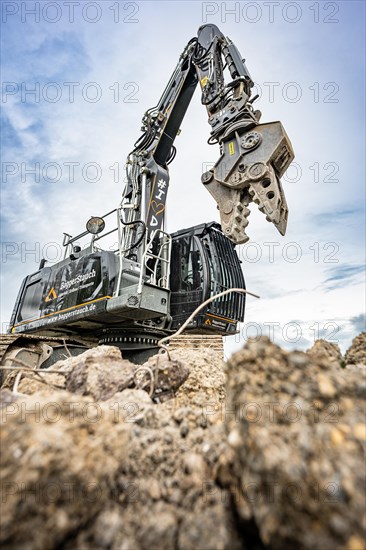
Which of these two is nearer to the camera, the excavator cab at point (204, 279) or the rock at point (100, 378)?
the rock at point (100, 378)

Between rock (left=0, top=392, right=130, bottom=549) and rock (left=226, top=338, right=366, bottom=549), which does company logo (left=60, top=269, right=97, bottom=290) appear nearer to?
rock (left=0, top=392, right=130, bottom=549)

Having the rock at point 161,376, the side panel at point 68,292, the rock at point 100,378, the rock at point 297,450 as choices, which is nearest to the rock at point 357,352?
the rock at point 297,450

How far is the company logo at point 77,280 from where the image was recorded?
16.9ft

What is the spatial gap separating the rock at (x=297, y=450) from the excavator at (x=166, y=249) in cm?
295

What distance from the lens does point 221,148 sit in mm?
4605

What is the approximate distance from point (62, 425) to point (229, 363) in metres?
0.53

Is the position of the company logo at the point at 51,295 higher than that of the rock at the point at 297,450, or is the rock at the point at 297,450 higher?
the company logo at the point at 51,295

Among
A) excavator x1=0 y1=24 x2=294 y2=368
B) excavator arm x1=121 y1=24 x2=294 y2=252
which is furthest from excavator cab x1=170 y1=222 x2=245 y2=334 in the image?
excavator arm x1=121 y1=24 x2=294 y2=252

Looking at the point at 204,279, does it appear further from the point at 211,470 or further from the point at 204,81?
the point at 211,470

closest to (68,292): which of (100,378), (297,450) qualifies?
(100,378)

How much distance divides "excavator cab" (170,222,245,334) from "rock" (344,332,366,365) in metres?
3.45

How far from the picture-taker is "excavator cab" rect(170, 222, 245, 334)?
532 centimetres

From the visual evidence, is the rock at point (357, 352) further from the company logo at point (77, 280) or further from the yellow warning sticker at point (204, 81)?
the yellow warning sticker at point (204, 81)

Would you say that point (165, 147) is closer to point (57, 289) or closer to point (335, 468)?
point (57, 289)
